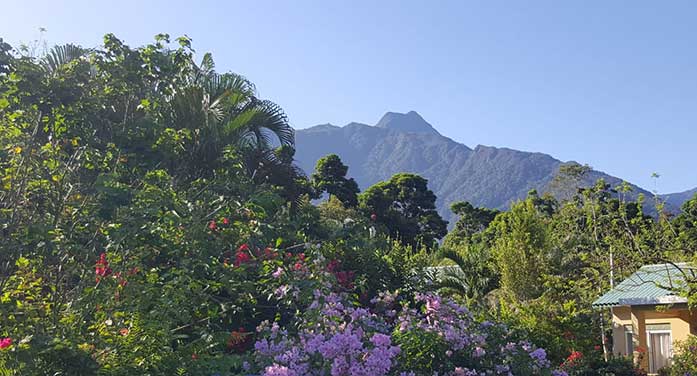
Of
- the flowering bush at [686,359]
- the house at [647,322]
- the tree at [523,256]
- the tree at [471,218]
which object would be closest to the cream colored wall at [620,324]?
the house at [647,322]

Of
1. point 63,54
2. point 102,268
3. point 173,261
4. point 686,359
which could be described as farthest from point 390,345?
point 686,359

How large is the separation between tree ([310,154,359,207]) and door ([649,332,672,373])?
2627cm

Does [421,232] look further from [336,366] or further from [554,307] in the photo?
[336,366]

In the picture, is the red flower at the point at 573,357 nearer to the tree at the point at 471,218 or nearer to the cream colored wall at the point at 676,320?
the cream colored wall at the point at 676,320

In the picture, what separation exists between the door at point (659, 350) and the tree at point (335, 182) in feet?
86.2

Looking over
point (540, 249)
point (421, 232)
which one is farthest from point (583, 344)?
point (421, 232)

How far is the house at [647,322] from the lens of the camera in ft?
71.5

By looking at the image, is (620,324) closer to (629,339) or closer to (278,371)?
(629,339)

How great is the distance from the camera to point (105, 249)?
23.6 feet

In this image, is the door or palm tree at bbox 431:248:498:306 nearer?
the door

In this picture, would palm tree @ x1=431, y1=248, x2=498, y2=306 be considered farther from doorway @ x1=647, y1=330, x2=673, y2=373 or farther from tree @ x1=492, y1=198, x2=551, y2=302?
doorway @ x1=647, y1=330, x2=673, y2=373

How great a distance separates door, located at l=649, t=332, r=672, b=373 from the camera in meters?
22.4

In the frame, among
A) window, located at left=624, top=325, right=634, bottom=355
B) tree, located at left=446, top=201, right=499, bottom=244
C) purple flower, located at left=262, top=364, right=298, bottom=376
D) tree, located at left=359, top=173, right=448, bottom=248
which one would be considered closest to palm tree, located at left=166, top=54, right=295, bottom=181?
purple flower, located at left=262, top=364, right=298, bottom=376

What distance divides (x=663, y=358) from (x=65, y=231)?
1935 centimetres
